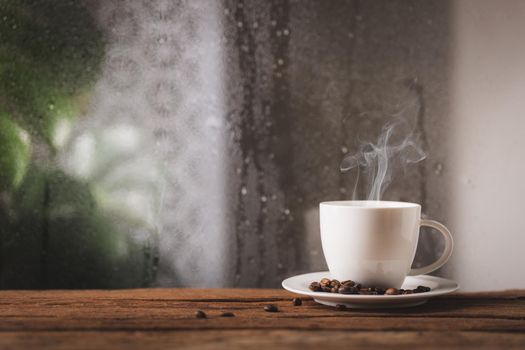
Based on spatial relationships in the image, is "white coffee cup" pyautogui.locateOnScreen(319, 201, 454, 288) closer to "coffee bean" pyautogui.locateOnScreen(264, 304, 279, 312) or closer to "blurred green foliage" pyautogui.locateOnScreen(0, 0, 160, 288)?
"coffee bean" pyautogui.locateOnScreen(264, 304, 279, 312)

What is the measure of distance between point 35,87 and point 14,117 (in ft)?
0.23

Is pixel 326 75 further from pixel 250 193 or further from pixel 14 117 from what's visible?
pixel 14 117

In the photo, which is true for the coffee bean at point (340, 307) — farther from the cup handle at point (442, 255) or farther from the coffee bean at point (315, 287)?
the cup handle at point (442, 255)

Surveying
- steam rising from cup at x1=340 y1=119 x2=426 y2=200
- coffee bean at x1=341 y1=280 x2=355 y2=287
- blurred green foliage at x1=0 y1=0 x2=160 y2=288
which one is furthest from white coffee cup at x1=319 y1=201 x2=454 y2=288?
blurred green foliage at x1=0 y1=0 x2=160 y2=288

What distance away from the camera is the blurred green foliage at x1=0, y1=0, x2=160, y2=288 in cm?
122

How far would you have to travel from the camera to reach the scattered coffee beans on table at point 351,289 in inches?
34.4

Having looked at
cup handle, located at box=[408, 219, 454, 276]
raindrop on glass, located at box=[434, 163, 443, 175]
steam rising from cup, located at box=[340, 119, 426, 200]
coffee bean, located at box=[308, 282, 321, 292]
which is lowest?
coffee bean, located at box=[308, 282, 321, 292]

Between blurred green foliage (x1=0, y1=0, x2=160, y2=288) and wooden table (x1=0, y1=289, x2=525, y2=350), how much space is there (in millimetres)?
201

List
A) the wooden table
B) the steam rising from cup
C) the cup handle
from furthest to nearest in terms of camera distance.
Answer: the steam rising from cup → the cup handle → the wooden table

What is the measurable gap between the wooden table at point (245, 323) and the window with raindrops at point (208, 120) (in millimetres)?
216

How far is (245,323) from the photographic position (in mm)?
804

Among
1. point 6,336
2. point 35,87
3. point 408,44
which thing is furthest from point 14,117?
point 408,44

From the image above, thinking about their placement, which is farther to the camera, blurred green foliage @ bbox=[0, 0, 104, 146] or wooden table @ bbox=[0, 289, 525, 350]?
blurred green foliage @ bbox=[0, 0, 104, 146]

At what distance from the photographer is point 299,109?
1.22 meters
